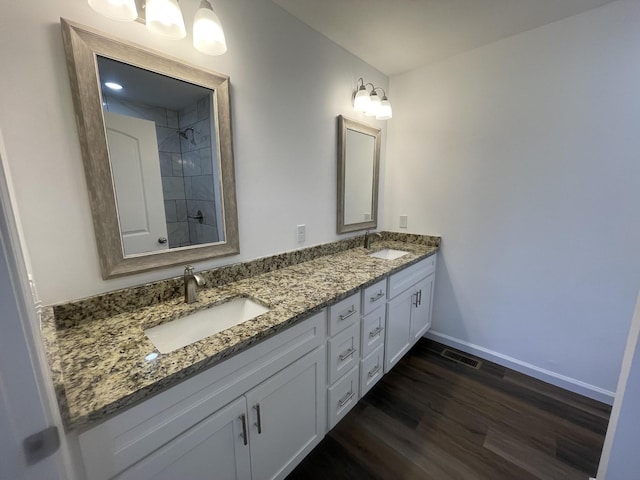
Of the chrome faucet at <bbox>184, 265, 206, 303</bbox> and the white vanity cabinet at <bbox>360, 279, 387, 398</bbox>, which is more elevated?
the chrome faucet at <bbox>184, 265, 206, 303</bbox>

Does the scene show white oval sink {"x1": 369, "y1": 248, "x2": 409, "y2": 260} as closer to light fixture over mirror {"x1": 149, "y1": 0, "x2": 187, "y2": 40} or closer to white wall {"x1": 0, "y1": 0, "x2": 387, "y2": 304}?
white wall {"x1": 0, "y1": 0, "x2": 387, "y2": 304}

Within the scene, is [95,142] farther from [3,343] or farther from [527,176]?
[527,176]

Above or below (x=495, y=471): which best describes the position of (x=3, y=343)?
above

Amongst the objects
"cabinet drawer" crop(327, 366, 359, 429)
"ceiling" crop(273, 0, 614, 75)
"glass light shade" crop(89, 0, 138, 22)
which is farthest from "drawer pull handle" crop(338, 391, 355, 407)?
"ceiling" crop(273, 0, 614, 75)

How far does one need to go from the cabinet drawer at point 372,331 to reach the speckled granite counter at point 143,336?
0.24m

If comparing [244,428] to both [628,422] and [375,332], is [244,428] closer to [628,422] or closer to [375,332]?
[375,332]

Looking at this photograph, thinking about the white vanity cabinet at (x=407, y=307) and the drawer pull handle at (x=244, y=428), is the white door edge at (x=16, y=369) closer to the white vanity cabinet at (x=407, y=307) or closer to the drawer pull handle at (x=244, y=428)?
the drawer pull handle at (x=244, y=428)

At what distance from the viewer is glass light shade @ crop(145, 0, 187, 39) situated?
92cm

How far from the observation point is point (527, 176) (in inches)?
71.2

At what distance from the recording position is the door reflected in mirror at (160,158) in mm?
1021

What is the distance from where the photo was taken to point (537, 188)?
1.78m

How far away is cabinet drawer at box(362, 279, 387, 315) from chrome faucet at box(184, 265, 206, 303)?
84 centimetres

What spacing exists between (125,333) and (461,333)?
2.36 meters

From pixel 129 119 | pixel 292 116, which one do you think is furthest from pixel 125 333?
pixel 292 116
